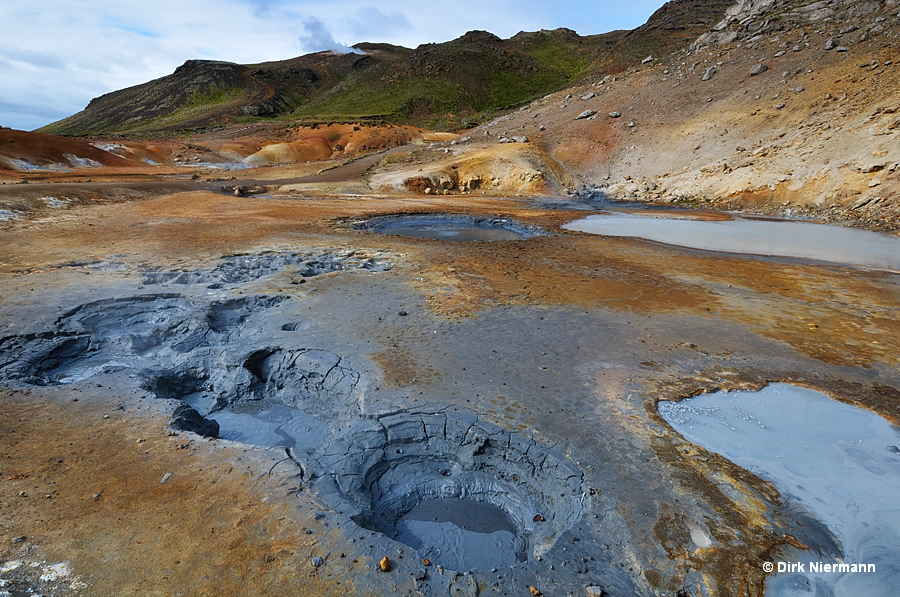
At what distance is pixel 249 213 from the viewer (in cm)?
1510

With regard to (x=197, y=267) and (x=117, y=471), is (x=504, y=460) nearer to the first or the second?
(x=117, y=471)

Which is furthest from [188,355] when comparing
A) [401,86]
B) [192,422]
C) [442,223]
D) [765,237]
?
[401,86]

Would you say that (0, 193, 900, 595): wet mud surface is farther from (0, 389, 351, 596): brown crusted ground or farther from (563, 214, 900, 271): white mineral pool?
(563, 214, 900, 271): white mineral pool

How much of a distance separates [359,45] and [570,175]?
9666 centimetres

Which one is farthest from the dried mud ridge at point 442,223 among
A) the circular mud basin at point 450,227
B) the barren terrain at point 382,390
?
the barren terrain at point 382,390

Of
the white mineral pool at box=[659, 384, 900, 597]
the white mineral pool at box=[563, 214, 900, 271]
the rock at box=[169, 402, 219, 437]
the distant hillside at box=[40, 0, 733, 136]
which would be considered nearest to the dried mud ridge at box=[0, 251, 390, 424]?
the rock at box=[169, 402, 219, 437]

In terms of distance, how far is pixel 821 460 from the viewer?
157 inches

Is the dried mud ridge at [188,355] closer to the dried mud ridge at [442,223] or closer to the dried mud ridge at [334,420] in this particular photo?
the dried mud ridge at [334,420]

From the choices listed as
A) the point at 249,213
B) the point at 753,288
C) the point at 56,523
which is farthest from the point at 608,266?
the point at 249,213

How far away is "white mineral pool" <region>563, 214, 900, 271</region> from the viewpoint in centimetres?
1129

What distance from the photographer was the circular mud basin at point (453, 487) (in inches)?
136

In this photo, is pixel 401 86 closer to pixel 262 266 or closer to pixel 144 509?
pixel 262 266

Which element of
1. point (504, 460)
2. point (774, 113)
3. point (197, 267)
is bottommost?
point (504, 460)

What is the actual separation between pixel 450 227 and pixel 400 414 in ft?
37.1
